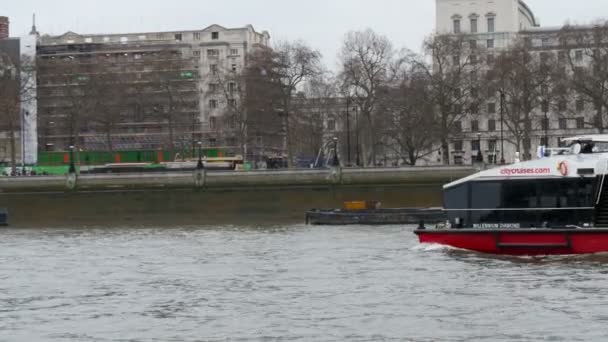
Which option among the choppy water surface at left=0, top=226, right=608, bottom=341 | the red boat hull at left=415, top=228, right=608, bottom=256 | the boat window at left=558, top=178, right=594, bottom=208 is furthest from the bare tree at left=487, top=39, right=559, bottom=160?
the boat window at left=558, top=178, right=594, bottom=208

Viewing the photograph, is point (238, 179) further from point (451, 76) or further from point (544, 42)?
point (544, 42)

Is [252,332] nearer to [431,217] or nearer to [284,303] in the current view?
[284,303]

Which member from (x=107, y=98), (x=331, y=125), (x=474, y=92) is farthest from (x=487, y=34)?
(x=107, y=98)

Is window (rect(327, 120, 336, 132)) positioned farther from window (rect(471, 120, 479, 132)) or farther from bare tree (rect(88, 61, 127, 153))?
bare tree (rect(88, 61, 127, 153))

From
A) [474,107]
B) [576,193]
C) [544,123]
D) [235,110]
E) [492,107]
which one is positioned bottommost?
[576,193]

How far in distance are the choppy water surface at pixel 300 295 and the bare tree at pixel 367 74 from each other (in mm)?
52602

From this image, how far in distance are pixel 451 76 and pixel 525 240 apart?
59.2 metres

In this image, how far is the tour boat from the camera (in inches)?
1236

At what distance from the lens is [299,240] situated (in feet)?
140

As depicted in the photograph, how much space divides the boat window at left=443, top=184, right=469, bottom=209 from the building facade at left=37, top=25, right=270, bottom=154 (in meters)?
62.1

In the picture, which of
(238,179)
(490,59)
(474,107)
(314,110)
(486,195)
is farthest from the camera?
(314,110)

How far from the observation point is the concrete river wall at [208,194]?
67.2 m

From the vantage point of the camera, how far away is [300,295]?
82.1ft

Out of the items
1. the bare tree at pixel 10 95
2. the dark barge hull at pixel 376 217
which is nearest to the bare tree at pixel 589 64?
the dark barge hull at pixel 376 217
